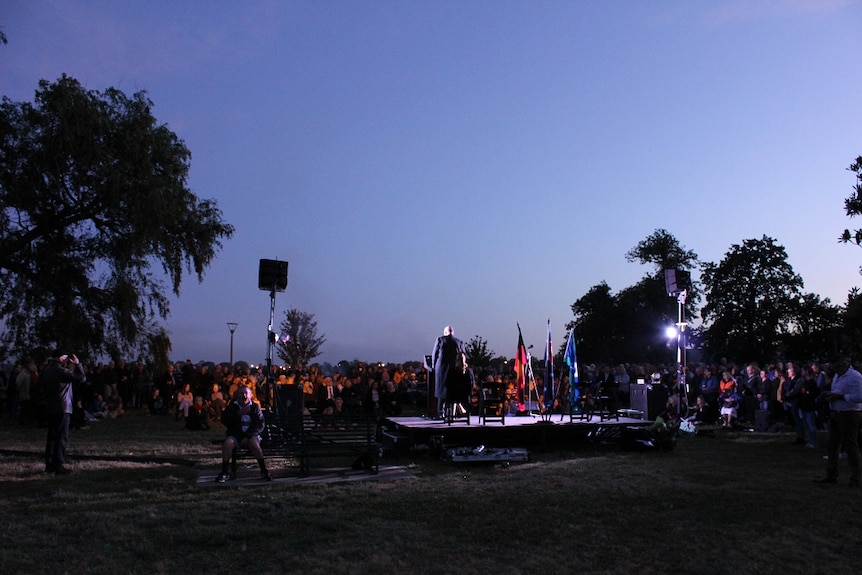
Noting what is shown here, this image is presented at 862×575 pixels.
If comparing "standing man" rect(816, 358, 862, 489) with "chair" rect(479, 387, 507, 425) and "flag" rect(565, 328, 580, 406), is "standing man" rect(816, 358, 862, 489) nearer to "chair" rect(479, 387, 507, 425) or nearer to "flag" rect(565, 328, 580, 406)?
"chair" rect(479, 387, 507, 425)

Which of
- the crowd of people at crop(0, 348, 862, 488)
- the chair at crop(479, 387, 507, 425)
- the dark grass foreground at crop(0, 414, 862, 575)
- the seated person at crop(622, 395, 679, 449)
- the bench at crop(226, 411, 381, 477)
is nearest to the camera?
the dark grass foreground at crop(0, 414, 862, 575)

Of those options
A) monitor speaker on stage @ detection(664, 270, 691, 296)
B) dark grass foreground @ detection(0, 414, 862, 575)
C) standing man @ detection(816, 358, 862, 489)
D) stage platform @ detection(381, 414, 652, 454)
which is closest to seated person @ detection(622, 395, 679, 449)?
stage platform @ detection(381, 414, 652, 454)

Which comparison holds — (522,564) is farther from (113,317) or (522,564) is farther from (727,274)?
(727,274)

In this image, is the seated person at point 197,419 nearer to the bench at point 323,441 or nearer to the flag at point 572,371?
the bench at point 323,441

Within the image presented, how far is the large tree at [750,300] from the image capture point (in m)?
45.6

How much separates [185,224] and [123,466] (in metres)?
14.5

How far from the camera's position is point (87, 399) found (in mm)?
22453

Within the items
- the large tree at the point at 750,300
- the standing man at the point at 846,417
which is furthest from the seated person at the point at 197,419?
the large tree at the point at 750,300

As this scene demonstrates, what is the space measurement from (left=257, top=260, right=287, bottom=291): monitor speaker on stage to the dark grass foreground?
5090 millimetres

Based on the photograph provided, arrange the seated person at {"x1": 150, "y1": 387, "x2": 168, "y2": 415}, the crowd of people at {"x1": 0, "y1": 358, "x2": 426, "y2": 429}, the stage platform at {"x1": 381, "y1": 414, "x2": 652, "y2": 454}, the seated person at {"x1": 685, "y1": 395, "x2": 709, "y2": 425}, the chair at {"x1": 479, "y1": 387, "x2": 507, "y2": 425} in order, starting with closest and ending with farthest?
the stage platform at {"x1": 381, "y1": 414, "x2": 652, "y2": 454} < the chair at {"x1": 479, "y1": 387, "x2": 507, "y2": 425} < the crowd of people at {"x1": 0, "y1": 358, "x2": 426, "y2": 429} < the seated person at {"x1": 685, "y1": 395, "x2": 709, "y2": 425} < the seated person at {"x1": 150, "y1": 387, "x2": 168, "y2": 415}

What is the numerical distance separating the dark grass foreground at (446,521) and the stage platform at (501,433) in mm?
1648

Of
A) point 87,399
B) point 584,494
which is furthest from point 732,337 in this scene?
point 584,494

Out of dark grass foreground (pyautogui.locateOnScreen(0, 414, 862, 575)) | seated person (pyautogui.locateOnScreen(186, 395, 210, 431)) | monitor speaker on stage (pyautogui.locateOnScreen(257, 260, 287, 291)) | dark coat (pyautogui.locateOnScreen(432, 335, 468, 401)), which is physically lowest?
dark grass foreground (pyautogui.locateOnScreen(0, 414, 862, 575))

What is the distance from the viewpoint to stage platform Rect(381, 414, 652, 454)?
14.4 metres
